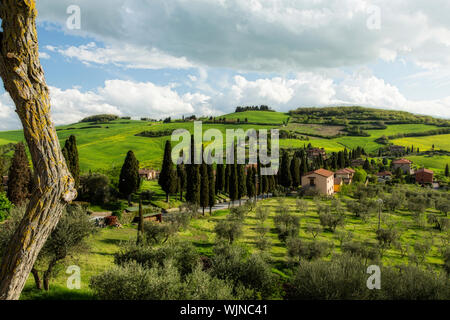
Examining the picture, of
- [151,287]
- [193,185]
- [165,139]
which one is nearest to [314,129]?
[165,139]

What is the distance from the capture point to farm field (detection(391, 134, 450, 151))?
13519 cm

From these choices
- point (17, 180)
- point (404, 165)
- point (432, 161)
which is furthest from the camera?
point (432, 161)

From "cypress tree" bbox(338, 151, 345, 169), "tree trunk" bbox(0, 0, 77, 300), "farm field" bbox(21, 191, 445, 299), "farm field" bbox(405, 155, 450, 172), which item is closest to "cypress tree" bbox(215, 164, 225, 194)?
"farm field" bbox(21, 191, 445, 299)

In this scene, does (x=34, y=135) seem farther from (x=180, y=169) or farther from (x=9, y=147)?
(x=9, y=147)

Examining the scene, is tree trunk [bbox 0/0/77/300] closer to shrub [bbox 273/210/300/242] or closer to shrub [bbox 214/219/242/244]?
shrub [bbox 214/219/242/244]

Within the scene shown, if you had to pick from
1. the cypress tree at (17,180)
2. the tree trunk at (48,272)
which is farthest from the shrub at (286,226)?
the cypress tree at (17,180)

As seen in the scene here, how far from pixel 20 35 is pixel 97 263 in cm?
1919

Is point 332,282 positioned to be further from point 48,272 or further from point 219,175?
point 219,175

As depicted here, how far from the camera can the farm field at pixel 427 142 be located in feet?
444

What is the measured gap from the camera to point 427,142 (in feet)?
474

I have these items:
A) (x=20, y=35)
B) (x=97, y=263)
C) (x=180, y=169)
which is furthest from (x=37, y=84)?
(x=180, y=169)

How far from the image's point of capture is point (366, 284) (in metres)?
11.9

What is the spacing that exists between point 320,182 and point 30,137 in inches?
2900

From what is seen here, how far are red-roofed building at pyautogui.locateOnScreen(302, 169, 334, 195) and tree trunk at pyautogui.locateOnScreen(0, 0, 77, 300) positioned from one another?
72511 millimetres
